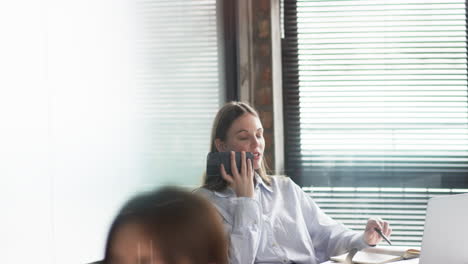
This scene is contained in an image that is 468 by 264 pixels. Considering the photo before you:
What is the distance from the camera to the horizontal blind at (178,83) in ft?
8.15

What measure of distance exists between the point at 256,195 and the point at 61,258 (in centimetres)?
105

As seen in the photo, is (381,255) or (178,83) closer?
(381,255)

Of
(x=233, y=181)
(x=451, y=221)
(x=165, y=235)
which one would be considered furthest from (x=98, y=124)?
(x=165, y=235)

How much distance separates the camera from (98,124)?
6.92 feet

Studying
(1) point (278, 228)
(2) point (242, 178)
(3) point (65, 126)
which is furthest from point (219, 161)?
(3) point (65, 126)

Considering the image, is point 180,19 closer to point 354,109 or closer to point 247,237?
point 247,237

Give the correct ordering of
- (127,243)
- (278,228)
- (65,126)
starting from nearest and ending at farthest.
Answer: (127,243)
(65,126)
(278,228)

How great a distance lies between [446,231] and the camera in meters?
1.72

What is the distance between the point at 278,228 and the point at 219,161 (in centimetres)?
38

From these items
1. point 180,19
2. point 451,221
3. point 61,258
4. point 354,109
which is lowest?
point 61,258

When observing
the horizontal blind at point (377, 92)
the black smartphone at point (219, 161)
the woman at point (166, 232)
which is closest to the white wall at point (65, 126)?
the black smartphone at point (219, 161)

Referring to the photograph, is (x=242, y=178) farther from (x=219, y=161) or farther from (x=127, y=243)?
(x=127, y=243)

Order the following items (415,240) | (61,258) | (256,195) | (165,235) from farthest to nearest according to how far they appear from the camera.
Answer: (415,240) → (256,195) → (61,258) → (165,235)

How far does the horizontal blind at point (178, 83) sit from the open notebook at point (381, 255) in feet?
2.60
